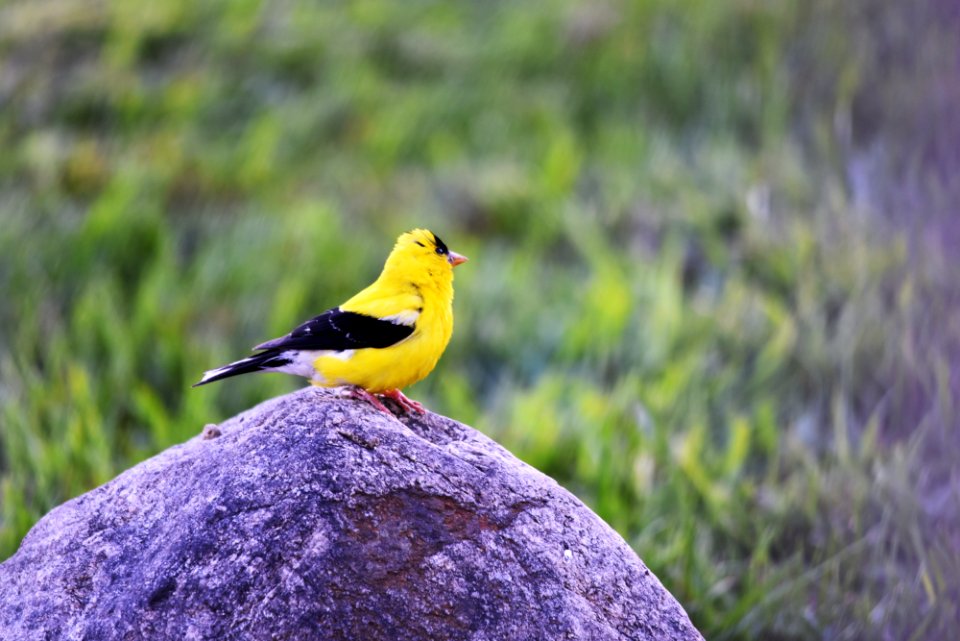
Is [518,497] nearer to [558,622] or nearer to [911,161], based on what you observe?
[558,622]

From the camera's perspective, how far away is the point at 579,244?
21.4ft

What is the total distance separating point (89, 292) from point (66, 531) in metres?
3.19

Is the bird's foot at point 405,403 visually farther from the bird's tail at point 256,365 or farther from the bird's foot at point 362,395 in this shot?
the bird's tail at point 256,365

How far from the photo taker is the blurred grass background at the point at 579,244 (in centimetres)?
420

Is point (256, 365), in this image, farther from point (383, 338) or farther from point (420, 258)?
point (420, 258)

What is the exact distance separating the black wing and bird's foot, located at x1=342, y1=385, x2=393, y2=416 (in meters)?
0.11

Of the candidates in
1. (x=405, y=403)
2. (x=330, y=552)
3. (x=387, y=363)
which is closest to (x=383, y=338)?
(x=387, y=363)

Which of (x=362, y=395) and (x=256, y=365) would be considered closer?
(x=362, y=395)

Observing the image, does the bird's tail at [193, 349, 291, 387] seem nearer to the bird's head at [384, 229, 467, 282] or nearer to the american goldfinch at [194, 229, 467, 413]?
the american goldfinch at [194, 229, 467, 413]

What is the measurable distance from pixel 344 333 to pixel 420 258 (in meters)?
0.32

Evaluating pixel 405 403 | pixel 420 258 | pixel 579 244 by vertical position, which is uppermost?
pixel 420 258

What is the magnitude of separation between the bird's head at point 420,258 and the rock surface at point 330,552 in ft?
1.98

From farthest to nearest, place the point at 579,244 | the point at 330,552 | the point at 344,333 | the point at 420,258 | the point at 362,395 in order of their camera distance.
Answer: the point at 579,244
the point at 420,258
the point at 344,333
the point at 362,395
the point at 330,552

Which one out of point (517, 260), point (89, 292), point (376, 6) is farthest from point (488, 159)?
point (89, 292)
